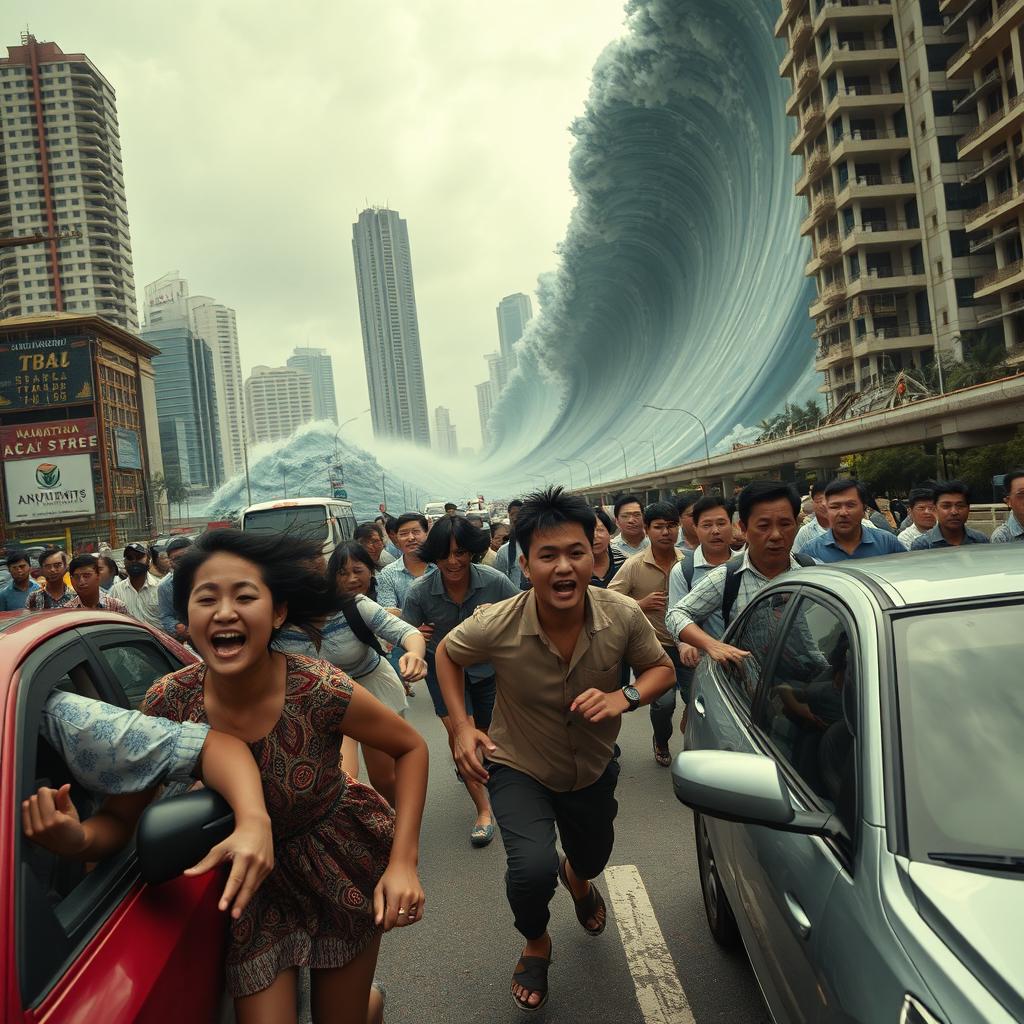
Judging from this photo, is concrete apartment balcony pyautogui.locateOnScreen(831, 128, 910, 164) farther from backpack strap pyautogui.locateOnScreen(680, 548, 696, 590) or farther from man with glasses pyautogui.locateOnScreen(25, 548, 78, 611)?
backpack strap pyautogui.locateOnScreen(680, 548, 696, 590)

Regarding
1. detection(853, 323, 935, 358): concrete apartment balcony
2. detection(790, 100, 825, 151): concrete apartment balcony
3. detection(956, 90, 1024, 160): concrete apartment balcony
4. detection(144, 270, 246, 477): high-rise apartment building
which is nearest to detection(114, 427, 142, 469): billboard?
detection(790, 100, 825, 151): concrete apartment balcony

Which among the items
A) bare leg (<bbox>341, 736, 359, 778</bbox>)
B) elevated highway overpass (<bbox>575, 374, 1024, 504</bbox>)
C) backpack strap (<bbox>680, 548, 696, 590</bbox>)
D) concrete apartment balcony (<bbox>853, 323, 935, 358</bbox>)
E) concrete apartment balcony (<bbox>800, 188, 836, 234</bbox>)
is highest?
concrete apartment balcony (<bbox>800, 188, 836, 234</bbox>)

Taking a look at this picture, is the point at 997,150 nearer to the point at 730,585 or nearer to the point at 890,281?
the point at 890,281

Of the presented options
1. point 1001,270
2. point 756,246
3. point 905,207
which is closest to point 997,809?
point 1001,270

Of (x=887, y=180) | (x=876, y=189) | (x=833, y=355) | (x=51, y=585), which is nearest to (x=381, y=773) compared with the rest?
(x=51, y=585)

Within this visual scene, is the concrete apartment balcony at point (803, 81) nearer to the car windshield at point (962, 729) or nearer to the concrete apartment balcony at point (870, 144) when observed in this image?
the concrete apartment balcony at point (870, 144)

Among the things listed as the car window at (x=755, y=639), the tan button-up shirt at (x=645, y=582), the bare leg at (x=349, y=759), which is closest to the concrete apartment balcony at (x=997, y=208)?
the tan button-up shirt at (x=645, y=582)

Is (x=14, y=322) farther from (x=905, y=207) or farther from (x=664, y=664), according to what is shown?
(x=664, y=664)
